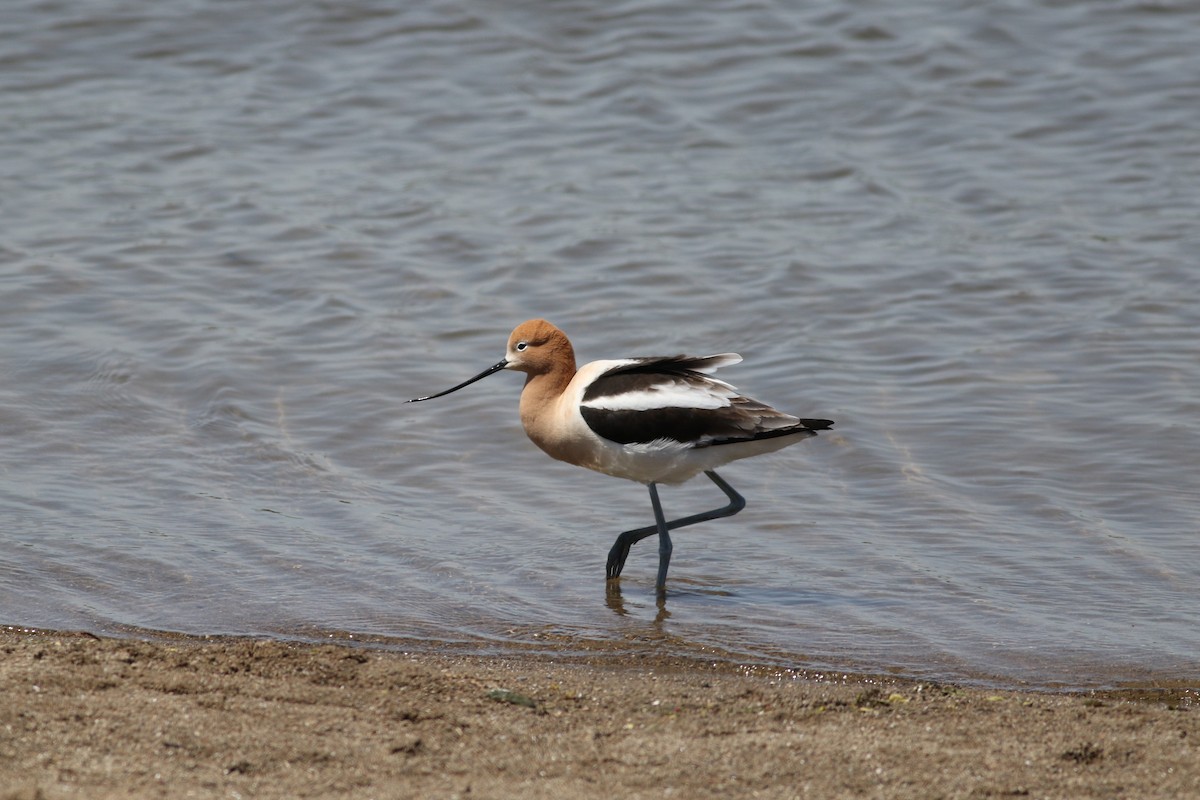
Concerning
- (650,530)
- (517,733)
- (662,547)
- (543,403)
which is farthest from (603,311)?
(517,733)

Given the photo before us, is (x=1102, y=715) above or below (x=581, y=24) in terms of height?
below

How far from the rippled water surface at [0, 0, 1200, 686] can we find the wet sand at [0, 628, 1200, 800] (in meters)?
0.64

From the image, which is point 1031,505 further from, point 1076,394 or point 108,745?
point 108,745

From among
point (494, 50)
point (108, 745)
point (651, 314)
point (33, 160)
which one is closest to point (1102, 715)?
point (108, 745)

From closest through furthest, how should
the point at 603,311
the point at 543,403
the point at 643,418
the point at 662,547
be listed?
the point at 643,418 → the point at 662,547 → the point at 543,403 → the point at 603,311

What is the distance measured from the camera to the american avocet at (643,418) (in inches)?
245

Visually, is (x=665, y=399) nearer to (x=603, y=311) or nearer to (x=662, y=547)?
(x=662, y=547)

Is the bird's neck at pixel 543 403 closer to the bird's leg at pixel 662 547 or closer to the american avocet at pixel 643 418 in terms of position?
the american avocet at pixel 643 418

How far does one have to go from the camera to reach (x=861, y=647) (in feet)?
18.3

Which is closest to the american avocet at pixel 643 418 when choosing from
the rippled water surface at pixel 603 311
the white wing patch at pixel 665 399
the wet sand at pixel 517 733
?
the white wing patch at pixel 665 399

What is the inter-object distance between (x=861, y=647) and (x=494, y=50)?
9.79 metres

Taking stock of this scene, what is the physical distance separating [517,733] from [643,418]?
209 centimetres

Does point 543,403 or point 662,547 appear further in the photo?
point 543,403

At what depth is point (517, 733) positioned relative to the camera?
170 inches
